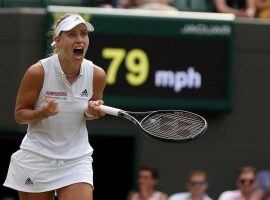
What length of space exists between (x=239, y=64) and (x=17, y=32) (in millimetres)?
2528

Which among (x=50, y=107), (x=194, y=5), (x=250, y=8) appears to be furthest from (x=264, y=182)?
(x=50, y=107)

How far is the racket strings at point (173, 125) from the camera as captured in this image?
675 cm

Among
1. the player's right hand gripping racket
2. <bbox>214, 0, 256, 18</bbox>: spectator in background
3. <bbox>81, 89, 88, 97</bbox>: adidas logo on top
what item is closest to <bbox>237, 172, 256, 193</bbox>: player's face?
<bbox>214, 0, 256, 18</bbox>: spectator in background

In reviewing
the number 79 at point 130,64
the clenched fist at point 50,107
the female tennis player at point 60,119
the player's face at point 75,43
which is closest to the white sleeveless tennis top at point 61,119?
the female tennis player at point 60,119

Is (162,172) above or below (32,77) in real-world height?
below

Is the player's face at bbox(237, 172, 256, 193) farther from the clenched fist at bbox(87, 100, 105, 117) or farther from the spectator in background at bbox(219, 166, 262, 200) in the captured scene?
the clenched fist at bbox(87, 100, 105, 117)

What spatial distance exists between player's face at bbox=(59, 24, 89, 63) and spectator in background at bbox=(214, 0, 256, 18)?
5574 mm

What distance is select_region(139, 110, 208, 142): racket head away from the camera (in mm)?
6746

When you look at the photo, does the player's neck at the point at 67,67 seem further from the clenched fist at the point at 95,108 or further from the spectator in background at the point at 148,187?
the spectator in background at the point at 148,187

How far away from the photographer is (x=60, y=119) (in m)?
6.74

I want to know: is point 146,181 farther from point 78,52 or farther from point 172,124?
point 78,52

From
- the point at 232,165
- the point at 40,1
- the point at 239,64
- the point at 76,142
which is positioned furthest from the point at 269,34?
the point at 76,142

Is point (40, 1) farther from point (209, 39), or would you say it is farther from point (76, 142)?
point (76, 142)

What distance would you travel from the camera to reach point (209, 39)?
1203 cm
